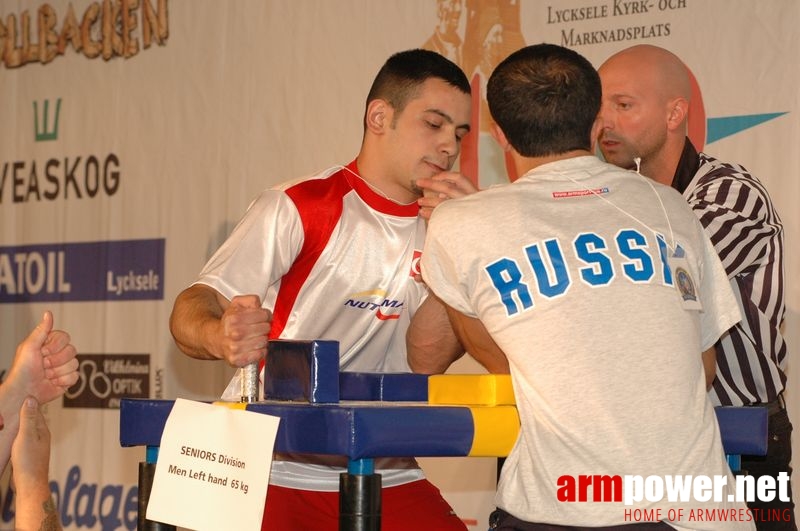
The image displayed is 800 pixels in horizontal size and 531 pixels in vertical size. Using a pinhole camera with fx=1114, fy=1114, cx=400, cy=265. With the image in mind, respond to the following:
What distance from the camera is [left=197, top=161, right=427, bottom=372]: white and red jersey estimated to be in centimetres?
275

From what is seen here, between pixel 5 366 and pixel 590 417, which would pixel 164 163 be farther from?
pixel 590 417

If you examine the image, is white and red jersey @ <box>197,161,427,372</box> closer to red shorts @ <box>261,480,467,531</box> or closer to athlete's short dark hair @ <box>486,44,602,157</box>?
red shorts @ <box>261,480,467,531</box>

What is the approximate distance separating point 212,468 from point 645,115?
1.90 metres

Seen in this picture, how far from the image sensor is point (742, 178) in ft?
10.4

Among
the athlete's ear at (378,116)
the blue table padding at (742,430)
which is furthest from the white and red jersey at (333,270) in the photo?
the blue table padding at (742,430)

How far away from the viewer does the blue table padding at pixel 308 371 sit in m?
1.97

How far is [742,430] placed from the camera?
208 cm

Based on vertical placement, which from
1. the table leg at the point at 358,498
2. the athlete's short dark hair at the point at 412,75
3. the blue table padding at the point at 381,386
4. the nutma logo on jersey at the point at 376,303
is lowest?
the table leg at the point at 358,498

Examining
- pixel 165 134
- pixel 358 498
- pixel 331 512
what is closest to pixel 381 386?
pixel 331 512

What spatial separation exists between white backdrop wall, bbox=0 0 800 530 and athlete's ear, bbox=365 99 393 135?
1111 millimetres

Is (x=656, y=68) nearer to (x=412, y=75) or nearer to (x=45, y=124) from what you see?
(x=412, y=75)

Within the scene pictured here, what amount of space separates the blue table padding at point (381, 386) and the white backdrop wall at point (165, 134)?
164 cm

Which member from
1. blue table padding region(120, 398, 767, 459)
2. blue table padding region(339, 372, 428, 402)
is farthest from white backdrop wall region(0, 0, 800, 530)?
blue table padding region(120, 398, 767, 459)

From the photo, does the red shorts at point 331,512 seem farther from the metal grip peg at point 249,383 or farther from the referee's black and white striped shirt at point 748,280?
A: the referee's black and white striped shirt at point 748,280
